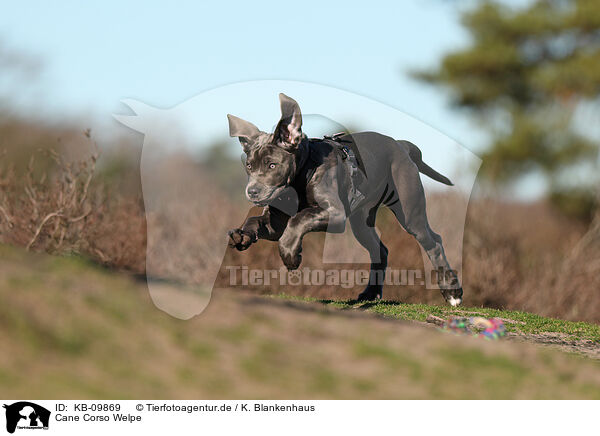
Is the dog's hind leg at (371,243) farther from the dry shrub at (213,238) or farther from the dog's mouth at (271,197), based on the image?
the dog's mouth at (271,197)

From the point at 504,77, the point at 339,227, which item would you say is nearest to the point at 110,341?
the point at 339,227

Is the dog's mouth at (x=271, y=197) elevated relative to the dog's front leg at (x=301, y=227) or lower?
elevated

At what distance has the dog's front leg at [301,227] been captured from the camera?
6.95 m

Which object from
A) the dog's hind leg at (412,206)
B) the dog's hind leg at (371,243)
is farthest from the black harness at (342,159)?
the dog's hind leg at (371,243)

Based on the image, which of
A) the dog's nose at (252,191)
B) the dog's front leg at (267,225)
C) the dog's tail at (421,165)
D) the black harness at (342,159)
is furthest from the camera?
the dog's tail at (421,165)

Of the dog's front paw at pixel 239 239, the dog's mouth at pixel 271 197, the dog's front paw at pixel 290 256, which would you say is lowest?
the dog's front paw at pixel 290 256

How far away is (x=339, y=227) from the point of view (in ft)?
23.7

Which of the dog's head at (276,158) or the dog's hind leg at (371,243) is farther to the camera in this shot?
the dog's hind leg at (371,243)

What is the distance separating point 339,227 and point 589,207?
613 inches

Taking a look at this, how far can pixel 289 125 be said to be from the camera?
685 cm

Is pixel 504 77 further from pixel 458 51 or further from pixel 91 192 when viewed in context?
pixel 91 192
